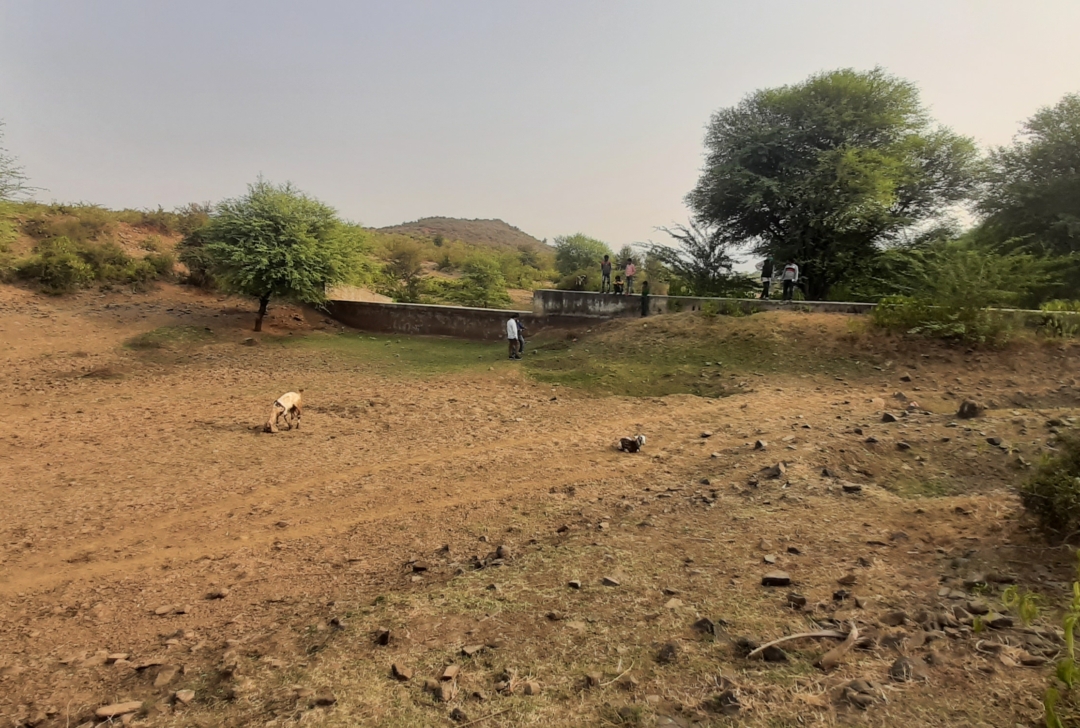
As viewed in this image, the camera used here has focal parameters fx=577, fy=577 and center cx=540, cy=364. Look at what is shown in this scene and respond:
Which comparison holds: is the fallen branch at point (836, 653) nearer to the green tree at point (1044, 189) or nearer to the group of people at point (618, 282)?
the group of people at point (618, 282)

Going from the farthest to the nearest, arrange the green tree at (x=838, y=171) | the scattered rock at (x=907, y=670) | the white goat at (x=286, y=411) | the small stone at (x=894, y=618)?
the green tree at (x=838, y=171), the white goat at (x=286, y=411), the small stone at (x=894, y=618), the scattered rock at (x=907, y=670)

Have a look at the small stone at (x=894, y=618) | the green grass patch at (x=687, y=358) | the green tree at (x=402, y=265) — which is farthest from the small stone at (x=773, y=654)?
the green tree at (x=402, y=265)

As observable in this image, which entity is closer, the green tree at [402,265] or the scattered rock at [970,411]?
the scattered rock at [970,411]

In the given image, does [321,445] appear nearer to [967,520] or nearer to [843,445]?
[843,445]

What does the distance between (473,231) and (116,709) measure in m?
78.7

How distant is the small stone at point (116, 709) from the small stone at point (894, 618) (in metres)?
3.52

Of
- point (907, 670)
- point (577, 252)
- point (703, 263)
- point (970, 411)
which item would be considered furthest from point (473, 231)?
point (907, 670)

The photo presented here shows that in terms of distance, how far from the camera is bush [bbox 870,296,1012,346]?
9703mm

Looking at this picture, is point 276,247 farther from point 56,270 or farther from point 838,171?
point 838,171

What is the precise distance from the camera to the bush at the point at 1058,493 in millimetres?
3236

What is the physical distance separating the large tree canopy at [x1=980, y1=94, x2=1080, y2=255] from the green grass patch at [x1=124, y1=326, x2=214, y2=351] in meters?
20.2

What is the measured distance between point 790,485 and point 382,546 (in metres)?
3.36

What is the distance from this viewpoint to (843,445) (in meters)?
5.64

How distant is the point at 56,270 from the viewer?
1727cm
